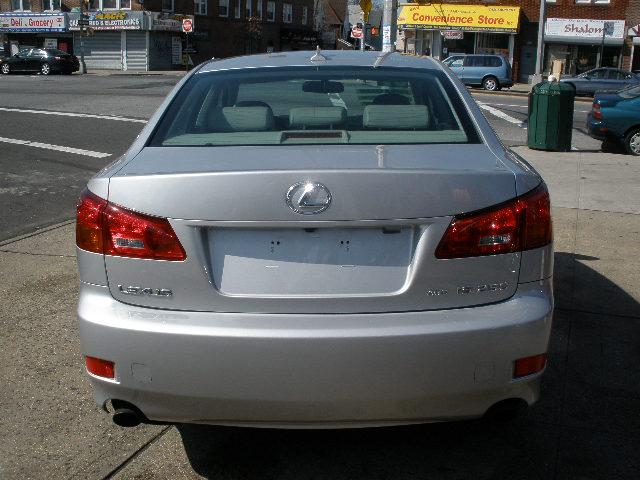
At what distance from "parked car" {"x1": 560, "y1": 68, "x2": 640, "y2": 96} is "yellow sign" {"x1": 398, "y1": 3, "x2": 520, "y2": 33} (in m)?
13.5

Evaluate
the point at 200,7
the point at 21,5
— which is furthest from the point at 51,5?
the point at 200,7

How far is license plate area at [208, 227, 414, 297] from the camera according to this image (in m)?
2.88

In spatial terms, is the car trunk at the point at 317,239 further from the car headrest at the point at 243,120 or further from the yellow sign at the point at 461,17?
the yellow sign at the point at 461,17

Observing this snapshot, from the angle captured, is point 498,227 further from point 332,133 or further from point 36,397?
point 36,397

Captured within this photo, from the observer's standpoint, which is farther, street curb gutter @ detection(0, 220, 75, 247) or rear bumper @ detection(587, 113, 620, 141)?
rear bumper @ detection(587, 113, 620, 141)

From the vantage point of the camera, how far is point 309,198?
2.83 metres

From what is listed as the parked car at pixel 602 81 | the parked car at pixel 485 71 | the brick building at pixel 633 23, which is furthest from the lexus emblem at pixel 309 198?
the brick building at pixel 633 23

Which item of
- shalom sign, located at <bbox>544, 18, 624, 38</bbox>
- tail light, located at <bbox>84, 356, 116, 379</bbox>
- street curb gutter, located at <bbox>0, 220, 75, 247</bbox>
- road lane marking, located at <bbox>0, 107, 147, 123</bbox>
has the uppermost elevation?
shalom sign, located at <bbox>544, 18, 624, 38</bbox>

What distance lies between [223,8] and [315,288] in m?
61.6

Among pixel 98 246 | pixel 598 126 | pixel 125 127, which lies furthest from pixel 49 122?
pixel 98 246

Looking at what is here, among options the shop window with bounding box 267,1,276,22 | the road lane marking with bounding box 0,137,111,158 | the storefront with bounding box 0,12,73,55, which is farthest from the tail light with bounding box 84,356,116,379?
the shop window with bounding box 267,1,276,22

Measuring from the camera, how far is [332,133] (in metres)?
3.58

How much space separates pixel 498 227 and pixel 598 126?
496 inches

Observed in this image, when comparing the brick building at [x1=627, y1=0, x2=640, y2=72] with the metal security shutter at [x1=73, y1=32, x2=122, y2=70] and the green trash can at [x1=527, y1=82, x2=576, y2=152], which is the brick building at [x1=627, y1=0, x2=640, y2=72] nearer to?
the metal security shutter at [x1=73, y1=32, x2=122, y2=70]
